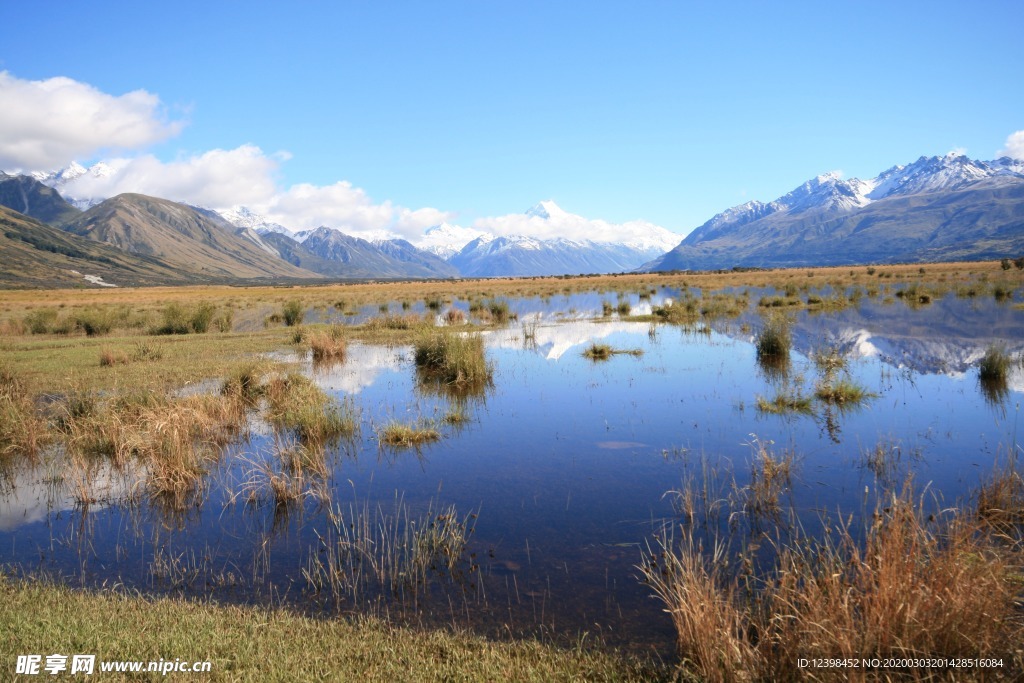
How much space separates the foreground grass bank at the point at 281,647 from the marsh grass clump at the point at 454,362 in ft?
37.7

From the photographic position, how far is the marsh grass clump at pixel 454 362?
17.1 metres

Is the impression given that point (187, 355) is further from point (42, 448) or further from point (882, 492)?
point (882, 492)

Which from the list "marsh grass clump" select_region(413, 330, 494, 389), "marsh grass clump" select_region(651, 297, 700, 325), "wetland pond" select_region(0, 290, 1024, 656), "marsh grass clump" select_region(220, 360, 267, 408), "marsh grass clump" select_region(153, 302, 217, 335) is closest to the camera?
"wetland pond" select_region(0, 290, 1024, 656)

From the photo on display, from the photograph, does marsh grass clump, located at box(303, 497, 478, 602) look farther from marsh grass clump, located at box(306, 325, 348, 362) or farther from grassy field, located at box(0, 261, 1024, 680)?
marsh grass clump, located at box(306, 325, 348, 362)

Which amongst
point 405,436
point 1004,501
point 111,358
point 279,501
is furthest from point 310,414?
point 111,358

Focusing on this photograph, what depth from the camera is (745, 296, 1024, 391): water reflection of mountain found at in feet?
57.9

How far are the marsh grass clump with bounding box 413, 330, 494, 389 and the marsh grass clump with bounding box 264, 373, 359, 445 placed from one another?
12.2 ft

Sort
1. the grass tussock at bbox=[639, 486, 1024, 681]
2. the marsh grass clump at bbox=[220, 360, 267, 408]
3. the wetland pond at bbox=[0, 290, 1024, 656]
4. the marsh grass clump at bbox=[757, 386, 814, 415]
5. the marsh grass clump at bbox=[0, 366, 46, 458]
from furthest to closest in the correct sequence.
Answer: the marsh grass clump at bbox=[220, 360, 267, 408] < the marsh grass clump at bbox=[757, 386, 814, 415] < the marsh grass clump at bbox=[0, 366, 46, 458] < the wetland pond at bbox=[0, 290, 1024, 656] < the grass tussock at bbox=[639, 486, 1024, 681]

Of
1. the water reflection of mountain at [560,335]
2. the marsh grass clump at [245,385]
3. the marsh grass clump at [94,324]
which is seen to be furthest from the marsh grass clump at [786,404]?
the marsh grass clump at [94,324]

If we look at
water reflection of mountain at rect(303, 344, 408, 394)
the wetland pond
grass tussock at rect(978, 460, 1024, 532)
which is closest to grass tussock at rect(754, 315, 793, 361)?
the wetland pond

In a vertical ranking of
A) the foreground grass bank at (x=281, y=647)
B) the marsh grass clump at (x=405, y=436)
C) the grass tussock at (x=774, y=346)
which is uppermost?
the grass tussock at (x=774, y=346)

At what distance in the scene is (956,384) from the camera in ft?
46.9

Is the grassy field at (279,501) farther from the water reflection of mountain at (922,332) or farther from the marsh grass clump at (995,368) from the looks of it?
the water reflection of mountain at (922,332)

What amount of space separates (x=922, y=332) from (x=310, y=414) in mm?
23834
